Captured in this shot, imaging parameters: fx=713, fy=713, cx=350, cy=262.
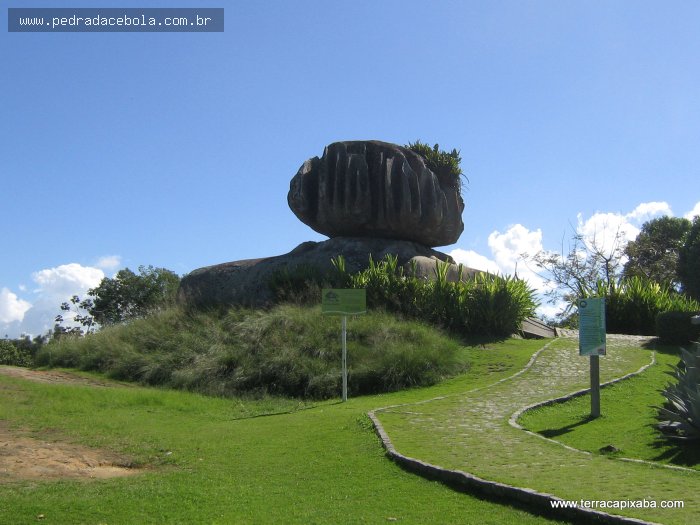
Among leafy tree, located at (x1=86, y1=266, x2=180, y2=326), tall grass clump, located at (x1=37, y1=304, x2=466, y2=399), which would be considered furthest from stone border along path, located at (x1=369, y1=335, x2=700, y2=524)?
leafy tree, located at (x1=86, y1=266, x2=180, y2=326)

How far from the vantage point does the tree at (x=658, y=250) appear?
3466cm

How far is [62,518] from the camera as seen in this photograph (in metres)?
6.27

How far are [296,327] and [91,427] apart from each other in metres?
6.99

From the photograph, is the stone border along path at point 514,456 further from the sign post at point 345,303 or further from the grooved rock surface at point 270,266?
the grooved rock surface at point 270,266

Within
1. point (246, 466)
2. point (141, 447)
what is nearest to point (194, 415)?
point (141, 447)

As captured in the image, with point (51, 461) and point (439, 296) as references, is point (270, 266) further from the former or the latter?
point (51, 461)

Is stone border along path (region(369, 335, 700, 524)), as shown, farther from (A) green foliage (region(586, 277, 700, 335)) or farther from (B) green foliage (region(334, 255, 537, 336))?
(A) green foliage (region(586, 277, 700, 335))

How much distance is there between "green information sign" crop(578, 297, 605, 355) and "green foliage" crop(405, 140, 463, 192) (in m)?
Result: 14.8

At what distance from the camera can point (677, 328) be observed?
59.4ft

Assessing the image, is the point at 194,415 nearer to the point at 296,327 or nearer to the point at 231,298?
the point at 296,327

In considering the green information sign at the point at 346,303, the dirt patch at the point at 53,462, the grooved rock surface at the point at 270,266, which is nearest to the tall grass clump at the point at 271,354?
the green information sign at the point at 346,303

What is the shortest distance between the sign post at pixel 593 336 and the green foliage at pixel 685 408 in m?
1.29

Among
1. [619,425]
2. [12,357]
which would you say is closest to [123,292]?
[12,357]

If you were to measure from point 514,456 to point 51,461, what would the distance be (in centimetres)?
571
